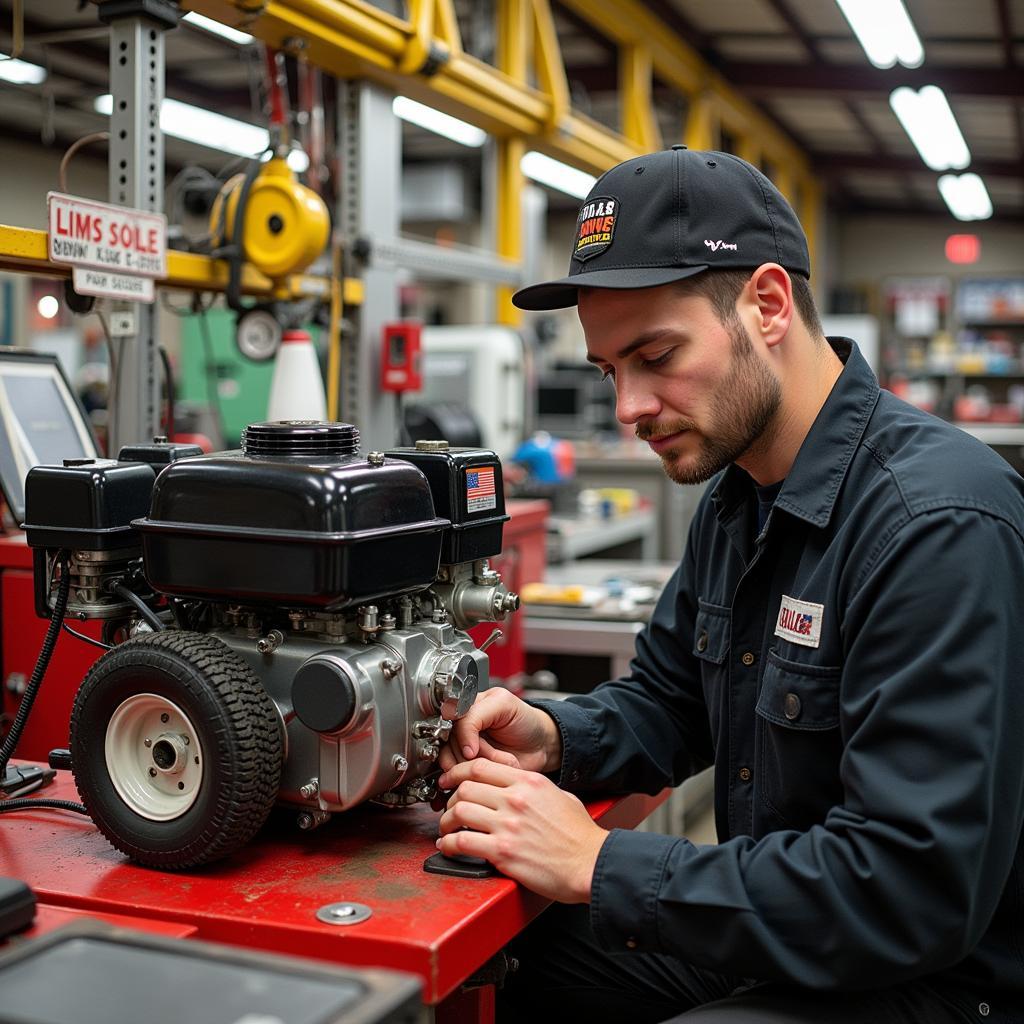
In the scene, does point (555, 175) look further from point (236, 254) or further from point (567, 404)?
point (236, 254)

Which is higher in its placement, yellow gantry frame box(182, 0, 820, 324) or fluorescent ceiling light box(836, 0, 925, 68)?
fluorescent ceiling light box(836, 0, 925, 68)

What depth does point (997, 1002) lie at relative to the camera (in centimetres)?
116

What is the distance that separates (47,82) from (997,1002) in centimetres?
270

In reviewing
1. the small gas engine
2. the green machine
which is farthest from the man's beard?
the green machine

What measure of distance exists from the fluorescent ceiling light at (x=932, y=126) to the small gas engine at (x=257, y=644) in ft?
20.3

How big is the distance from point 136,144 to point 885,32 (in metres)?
4.78

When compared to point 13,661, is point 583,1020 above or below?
below

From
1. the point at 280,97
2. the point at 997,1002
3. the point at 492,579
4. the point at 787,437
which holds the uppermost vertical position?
the point at 280,97

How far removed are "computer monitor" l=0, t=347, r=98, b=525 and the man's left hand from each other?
861 mm

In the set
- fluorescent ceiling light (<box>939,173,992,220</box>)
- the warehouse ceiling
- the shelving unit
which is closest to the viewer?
the warehouse ceiling

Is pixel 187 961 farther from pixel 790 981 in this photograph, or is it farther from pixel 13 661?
pixel 13 661

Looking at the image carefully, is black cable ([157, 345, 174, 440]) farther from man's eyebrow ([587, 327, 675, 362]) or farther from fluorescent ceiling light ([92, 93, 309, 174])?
fluorescent ceiling light ([92, 93, 309, 174])

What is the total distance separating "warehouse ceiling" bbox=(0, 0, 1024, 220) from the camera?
221 inches

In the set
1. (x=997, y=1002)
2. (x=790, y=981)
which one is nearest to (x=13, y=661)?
(x=790, y=981)
